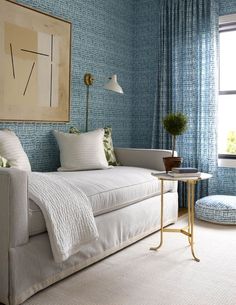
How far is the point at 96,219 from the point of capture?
2680 mm

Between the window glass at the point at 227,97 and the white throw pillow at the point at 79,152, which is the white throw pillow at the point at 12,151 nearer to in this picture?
the white throw pillow at the point at 79,152

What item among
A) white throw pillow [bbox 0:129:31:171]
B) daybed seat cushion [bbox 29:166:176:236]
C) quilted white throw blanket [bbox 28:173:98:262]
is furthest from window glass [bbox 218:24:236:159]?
quilted white throw blanket [bbox 28:173:98:262]

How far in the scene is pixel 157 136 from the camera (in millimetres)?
4832

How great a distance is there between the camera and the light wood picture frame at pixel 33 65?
3268 millimetres

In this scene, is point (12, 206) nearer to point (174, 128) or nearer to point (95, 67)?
point (174, 128)

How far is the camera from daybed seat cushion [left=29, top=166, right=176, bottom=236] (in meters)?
2.19

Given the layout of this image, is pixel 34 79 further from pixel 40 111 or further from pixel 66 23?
pixel 66 23

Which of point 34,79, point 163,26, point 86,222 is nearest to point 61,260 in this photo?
point 86,222

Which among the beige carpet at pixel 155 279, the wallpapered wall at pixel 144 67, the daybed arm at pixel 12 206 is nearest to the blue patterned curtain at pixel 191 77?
the wallpapered wall at pixel 144 67

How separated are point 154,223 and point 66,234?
4.54 ft

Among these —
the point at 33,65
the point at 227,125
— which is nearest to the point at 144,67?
the point at 227,125

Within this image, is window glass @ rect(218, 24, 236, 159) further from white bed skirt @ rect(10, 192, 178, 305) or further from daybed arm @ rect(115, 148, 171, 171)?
white bed skirt @ rect(10, 192, 178, 305)

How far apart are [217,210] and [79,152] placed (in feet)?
4.70

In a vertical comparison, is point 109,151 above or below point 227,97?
below
